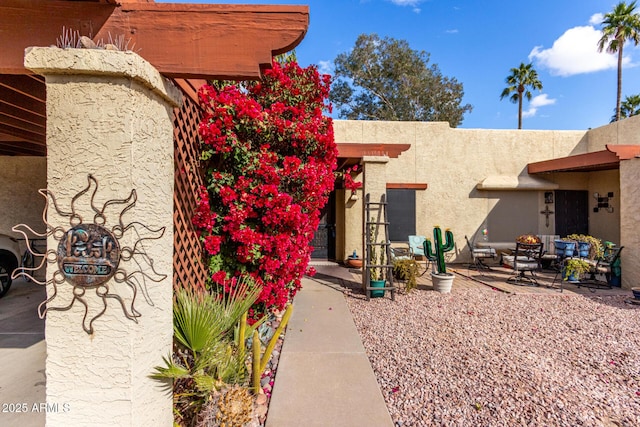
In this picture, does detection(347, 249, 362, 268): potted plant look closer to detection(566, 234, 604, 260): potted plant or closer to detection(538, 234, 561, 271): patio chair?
detection(538, 234, 561, 271): patio chair

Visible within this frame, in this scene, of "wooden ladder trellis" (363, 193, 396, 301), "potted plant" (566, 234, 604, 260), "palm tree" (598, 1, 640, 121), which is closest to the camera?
"wooden ladder trellis" (363, 193, 396, 301)

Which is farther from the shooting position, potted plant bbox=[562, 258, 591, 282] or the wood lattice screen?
potted plant bbox=[562, 258, 591, 282]

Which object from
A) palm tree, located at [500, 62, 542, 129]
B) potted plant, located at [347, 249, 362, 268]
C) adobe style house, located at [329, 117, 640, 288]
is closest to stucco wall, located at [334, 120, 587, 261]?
adobe style house, located at [329, 117, 640, 288]

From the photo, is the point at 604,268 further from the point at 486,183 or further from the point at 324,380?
the point at 324,380

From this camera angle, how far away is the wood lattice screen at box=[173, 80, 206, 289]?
120 inches

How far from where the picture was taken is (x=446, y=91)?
2006cm

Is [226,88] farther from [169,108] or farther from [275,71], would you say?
[169,108]

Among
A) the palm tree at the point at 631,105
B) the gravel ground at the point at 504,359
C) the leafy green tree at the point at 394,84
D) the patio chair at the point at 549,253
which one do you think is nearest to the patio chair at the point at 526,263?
the patio chair at the point at 549,253

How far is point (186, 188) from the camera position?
132 inches

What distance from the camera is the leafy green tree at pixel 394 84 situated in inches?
766

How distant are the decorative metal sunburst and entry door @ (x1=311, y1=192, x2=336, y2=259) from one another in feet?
26.1

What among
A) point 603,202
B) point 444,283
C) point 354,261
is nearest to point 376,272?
point 444,283

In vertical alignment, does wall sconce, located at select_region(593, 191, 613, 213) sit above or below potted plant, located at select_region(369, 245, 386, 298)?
above

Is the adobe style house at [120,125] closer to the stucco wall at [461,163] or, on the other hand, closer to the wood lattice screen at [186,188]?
the wood lattice screen at [186,188]
